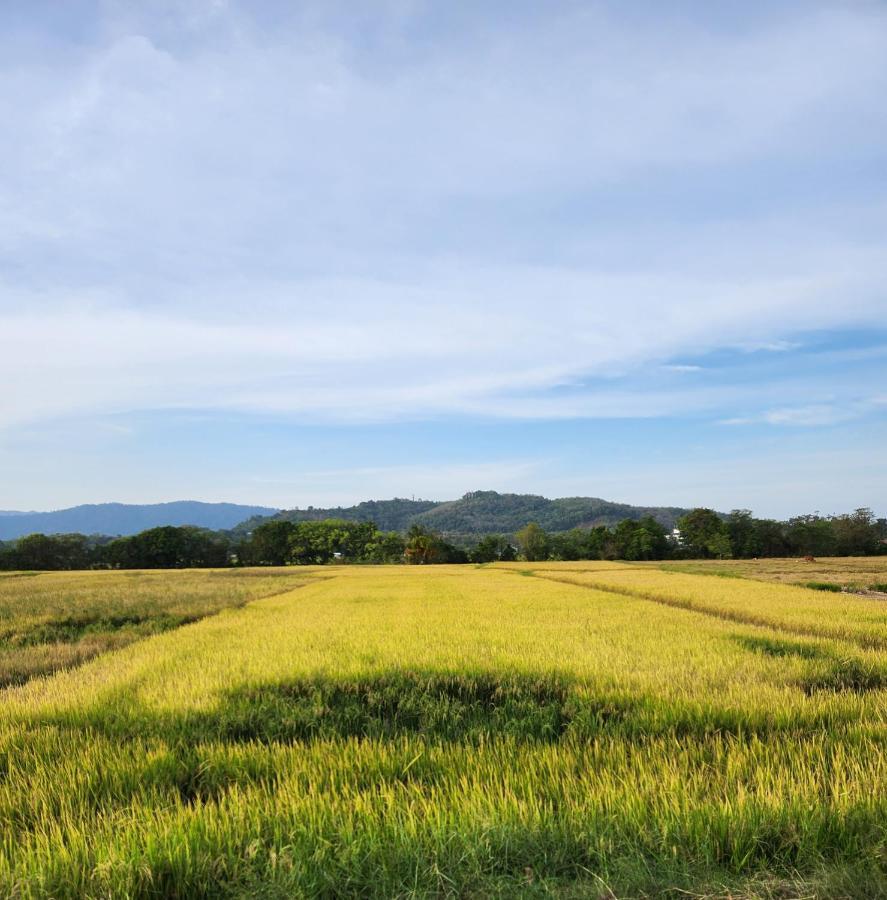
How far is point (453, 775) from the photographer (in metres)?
4.34

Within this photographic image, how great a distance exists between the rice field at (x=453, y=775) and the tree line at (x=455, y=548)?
306 ft

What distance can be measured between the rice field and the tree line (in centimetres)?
9314

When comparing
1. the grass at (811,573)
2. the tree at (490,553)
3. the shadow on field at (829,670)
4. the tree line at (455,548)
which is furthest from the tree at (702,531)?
the shadow on field at (829,670)

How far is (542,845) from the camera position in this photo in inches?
125

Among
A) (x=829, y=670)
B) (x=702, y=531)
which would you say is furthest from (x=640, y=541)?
(x=829, y=670)

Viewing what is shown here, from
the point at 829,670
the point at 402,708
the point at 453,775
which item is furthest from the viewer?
the point at 829,670

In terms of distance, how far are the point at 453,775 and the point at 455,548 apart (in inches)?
4247

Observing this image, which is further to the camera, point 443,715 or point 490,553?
point 490,553

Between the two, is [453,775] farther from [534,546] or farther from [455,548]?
[534,546]

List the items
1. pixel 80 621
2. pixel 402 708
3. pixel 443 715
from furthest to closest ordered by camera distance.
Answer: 1. pixel 80 621
2. pixel 402 708
3. pixel 443 715

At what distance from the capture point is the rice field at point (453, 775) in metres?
2.93

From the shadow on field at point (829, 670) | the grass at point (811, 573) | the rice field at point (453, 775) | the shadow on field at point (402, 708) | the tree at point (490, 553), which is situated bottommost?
the tree at point (490, 553)

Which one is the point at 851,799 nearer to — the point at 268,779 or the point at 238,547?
the point at 268,779

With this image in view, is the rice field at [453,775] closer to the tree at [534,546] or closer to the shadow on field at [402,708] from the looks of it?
the shadow on field at [402,708]
